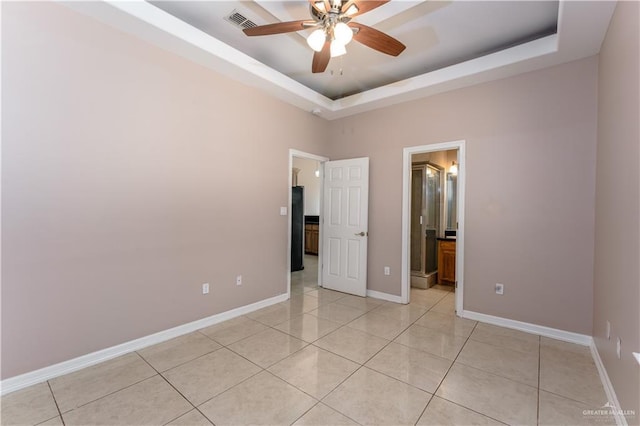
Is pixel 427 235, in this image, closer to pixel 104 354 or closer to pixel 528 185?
pixel 528 185

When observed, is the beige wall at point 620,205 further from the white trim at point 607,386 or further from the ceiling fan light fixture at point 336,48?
the ceiling fan light fixture at point 336,48

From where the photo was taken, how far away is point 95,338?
91.8 inches

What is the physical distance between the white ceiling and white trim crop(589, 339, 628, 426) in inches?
107

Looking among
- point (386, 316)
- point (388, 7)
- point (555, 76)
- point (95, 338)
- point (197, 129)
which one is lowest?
point (386, 316)

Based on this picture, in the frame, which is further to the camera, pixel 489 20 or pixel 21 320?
pixel 489 20

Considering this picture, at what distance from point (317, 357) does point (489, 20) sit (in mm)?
3488

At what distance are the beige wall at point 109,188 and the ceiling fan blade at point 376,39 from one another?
1761mm

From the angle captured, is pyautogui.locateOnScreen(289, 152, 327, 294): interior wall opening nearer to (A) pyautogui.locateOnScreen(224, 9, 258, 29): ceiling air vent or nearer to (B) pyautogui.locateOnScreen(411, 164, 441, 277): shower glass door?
(B) pyautogui.locateOnScreen(411, 164, 441, 277): shower glass door

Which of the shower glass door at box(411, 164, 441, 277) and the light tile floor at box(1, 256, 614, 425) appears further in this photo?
the shower glass door at box(411, 164, 441, 277)

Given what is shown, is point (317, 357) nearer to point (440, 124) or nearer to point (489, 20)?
point (440, 124)

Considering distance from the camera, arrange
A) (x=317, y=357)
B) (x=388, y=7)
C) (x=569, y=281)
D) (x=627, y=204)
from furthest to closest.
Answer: (x=569, y=281)
(x=317, y=357)
(x=388, y=7)
(x=627, y=204)

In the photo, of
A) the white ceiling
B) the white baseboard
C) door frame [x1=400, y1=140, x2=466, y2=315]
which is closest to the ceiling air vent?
the white ceiling

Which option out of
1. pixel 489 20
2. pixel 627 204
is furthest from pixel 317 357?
pixel 489 20

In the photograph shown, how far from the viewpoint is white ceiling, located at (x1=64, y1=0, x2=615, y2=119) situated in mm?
2314
